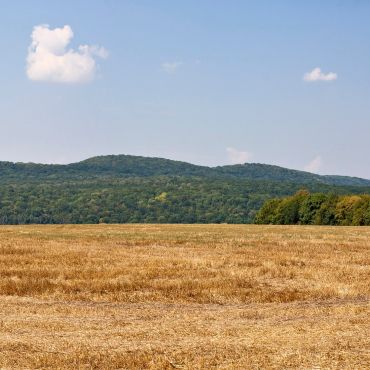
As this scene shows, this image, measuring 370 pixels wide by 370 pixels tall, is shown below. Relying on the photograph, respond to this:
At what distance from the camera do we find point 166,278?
3259cm

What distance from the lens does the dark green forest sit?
12800cm

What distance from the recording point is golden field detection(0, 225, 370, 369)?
618 inches

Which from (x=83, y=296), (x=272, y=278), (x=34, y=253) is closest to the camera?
(x=83, y=296)

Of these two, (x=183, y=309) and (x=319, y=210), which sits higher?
(x=319, y=210)

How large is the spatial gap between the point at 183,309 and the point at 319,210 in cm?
11583

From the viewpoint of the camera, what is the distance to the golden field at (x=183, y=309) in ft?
51.5

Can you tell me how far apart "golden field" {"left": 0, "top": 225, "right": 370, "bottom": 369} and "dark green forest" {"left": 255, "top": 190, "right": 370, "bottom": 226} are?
8343 cm

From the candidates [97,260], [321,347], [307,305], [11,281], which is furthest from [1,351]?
[97,260]

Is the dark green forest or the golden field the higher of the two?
the dark green forest

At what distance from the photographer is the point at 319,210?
447 ft

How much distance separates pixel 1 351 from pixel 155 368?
170 inches

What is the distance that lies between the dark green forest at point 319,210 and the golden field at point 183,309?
83.4 m

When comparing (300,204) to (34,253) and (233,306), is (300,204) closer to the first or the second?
(34,253)

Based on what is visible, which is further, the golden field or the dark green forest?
the dark green forest
